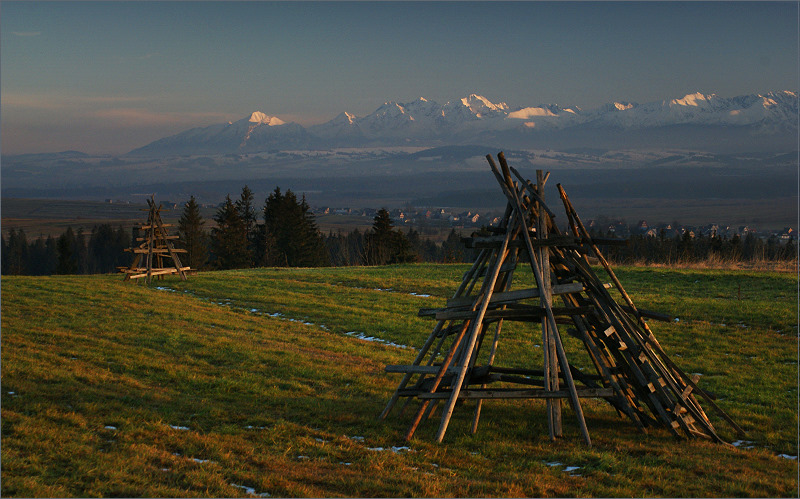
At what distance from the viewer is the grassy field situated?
7246 mm

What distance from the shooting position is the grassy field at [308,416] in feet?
23.8

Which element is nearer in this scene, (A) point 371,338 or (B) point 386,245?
(A) point 371,338

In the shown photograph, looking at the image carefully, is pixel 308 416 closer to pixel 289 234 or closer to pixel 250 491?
pixel 250 491

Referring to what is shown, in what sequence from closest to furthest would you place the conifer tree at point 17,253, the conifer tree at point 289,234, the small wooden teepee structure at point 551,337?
the small wooden teepee structure at point 551,337
the conifer tree at point 289,234
the conifer tree at point 17,253

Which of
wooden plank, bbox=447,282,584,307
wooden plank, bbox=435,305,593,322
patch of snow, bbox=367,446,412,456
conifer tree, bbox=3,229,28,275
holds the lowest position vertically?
conifer tree, bbox=3,229,28,275

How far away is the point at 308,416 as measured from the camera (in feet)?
33.2

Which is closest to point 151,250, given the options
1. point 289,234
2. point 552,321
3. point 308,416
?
point 308,416

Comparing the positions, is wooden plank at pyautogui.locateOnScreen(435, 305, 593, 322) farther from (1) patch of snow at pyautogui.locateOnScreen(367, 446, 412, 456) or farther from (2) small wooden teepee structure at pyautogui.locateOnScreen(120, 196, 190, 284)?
(2) small wooden teepee structure at pyautogui.locateOnScreen(120, 196, 190, 284)

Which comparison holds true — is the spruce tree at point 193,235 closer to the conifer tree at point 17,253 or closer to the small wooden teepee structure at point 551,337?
the conifer tree at point 17,253

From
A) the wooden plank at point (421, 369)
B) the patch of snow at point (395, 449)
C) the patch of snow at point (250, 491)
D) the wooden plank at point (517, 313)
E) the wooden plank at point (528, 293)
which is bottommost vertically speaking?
the patch of snow at point (395, 449)

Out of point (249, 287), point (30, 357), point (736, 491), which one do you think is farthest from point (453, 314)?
point (249, 287)

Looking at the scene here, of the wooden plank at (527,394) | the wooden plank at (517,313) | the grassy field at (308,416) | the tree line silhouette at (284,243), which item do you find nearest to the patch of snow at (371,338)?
the grassy field at (308,416)

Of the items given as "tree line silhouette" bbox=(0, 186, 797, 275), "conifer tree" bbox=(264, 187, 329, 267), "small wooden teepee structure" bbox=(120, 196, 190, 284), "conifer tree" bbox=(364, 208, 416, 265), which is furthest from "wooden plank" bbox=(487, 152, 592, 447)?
"conifer tree" bbox=(264, 187, 329, 267)

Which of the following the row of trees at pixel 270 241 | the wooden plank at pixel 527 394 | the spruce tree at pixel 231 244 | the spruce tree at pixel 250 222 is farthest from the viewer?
the spruce tree at pixel 250 222
